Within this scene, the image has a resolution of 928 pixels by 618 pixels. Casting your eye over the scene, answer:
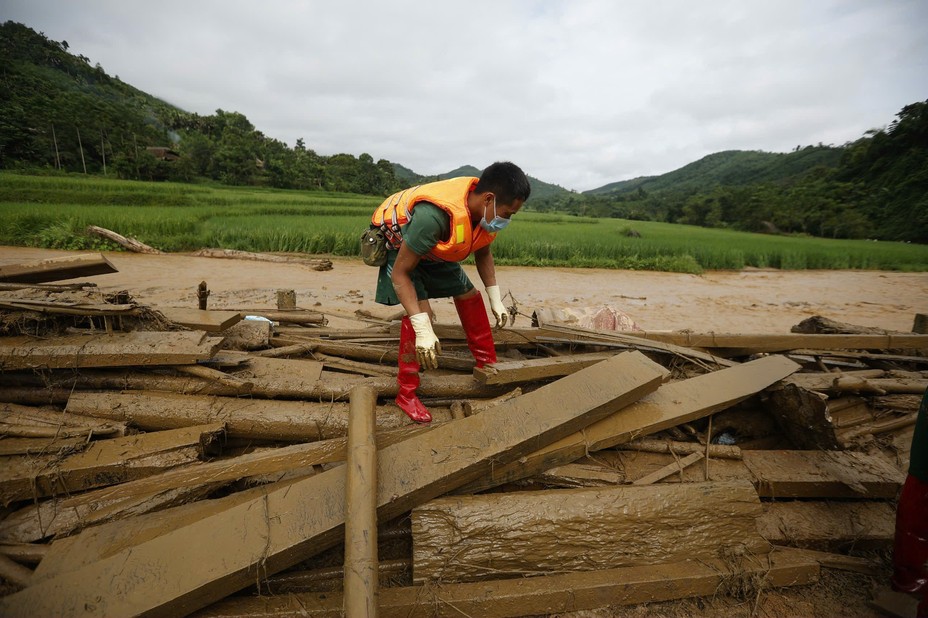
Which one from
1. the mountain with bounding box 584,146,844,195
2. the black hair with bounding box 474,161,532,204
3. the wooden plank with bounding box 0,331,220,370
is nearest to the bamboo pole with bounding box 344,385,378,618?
the wooden plank with bounding box 0,331,220,370

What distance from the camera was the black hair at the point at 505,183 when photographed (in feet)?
7.50

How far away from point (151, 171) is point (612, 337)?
45.2m

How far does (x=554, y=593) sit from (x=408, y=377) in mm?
1343

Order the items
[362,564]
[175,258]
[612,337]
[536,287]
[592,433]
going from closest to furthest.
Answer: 1. [362,564]
2. [592,433]
3. [612,337]
4. [536,287]
5. [175,258]

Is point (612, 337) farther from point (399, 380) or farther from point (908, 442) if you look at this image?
point (908, 442)

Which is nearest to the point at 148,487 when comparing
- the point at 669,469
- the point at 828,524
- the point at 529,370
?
the point at 529,370

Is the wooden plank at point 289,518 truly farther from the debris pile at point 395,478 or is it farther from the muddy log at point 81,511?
the muddy log at point 81,511

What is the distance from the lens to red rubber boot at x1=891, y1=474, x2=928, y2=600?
5.53ft

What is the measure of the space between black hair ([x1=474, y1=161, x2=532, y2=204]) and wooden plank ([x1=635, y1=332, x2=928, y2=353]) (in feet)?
5.72

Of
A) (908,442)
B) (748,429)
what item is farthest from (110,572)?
(908,442)

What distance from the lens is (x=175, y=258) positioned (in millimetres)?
10562

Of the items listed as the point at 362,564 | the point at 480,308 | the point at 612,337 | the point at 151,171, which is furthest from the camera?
the point at 151,171

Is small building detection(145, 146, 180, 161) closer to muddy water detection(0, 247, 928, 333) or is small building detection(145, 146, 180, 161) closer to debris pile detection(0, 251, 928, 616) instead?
muddy water detection(0, 247, 928, 333)

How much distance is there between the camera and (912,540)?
1716 millimetres
